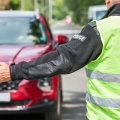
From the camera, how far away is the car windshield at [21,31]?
616 cm

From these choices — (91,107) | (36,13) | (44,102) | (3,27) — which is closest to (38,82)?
(44,102)

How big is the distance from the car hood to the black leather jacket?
2.76 metres

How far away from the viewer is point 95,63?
213 centimetres

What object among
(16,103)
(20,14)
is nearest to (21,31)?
(20,14)

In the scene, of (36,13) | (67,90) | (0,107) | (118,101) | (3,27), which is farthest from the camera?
(67,90)

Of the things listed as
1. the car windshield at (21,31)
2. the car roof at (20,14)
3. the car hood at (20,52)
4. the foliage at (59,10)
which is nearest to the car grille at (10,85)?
the car hood at (20,52)

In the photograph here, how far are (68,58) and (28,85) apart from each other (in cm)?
296

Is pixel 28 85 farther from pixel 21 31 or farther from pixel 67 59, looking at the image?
pixel 67 59

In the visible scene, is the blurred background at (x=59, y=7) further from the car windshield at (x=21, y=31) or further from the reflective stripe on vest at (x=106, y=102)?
the reflective stripe on vest at (x=106, y=102)

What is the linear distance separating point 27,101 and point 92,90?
2.93 meters

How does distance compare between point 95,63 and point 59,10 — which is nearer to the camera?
point 95,63

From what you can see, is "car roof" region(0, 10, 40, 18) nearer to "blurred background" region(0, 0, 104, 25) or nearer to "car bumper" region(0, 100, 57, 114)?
"car bumper" region(0, 100, 57, 114)

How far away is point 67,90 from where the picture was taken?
845cm

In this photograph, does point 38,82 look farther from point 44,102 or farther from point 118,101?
point 118,101
